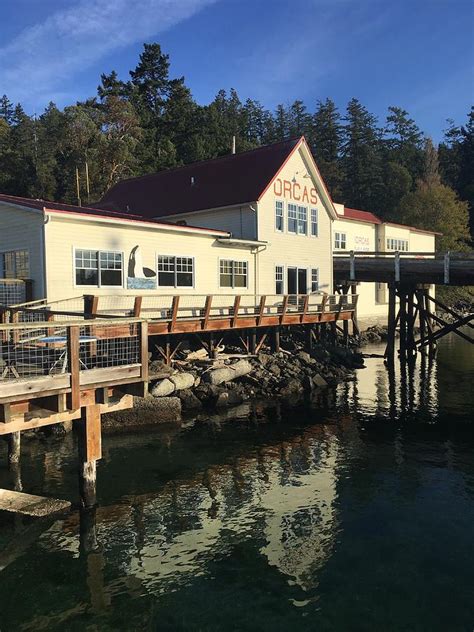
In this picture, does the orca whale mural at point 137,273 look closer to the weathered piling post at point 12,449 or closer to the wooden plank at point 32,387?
the weathered piling post at point 12,449

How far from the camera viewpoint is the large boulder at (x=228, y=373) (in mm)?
19281

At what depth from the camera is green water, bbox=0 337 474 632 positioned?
719cm

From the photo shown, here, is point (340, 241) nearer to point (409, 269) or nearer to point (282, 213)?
point (409, 269)

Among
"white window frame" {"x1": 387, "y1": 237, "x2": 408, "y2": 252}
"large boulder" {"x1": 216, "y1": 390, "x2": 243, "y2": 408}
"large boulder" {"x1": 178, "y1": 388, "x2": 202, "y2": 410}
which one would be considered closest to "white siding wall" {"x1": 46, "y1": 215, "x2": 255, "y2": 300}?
"large boulder" {"x1": 178, "y1": 388, "x2": 202, "y2": 410}

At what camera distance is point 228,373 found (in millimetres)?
19766

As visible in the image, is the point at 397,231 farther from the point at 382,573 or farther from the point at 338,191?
the point at 382,573

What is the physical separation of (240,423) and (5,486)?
7.44m

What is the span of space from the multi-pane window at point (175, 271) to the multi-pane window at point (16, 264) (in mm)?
4869

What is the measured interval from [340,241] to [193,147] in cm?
2695

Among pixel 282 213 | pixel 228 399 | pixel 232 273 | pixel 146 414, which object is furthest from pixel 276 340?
pixel 146 414

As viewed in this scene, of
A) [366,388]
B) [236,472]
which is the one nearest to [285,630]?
[236,472]

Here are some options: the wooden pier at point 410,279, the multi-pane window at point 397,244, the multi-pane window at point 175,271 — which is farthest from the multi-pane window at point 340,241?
the multi-pane window at point 175,271

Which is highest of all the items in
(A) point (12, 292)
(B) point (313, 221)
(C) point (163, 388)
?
(B) point (313, 221)

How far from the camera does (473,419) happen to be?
17.7 metres
